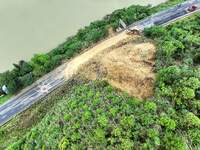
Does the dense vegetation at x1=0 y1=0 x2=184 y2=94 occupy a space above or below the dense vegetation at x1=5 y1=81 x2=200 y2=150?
above

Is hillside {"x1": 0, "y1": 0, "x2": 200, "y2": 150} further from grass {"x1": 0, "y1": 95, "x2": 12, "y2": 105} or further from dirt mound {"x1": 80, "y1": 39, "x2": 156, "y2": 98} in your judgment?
grass {"x1": 0, "y1": 95, "x2": 12, "y2": 105}

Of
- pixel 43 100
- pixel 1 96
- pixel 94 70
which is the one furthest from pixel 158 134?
pixel 1 96

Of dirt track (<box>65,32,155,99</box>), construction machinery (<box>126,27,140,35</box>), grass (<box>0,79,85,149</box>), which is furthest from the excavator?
grass (<box>0,79,85,149</box>)

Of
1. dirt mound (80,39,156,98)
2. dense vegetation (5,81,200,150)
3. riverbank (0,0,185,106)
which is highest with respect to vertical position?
riverbank (0,0,185,106)

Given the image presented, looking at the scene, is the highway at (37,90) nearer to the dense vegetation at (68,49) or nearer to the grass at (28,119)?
the dense vegetation at (68,49)

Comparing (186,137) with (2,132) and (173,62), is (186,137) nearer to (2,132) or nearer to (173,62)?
(173,62)

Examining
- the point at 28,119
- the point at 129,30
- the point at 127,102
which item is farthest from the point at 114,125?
the point at 129,30
